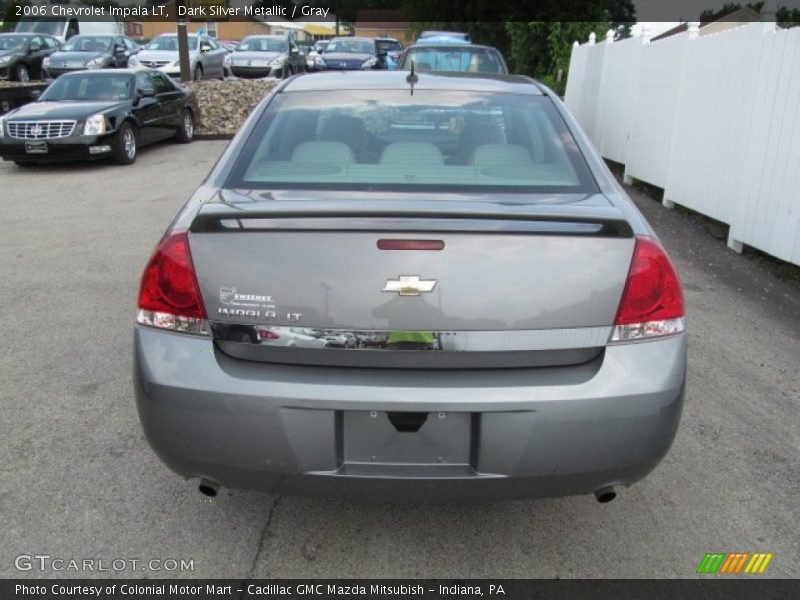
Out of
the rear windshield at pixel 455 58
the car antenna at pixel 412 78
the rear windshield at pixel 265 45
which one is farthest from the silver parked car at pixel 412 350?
the rear windshield at pixel 265 45

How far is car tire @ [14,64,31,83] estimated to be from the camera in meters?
23.2

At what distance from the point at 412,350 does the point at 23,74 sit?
25.5m

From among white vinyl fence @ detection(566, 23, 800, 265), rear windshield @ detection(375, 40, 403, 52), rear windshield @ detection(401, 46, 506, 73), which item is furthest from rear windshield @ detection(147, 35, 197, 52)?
white vinyl fence @ detection(566, 23, 800, 265)

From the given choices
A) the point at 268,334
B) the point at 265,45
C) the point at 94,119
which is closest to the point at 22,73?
the point at 265,45

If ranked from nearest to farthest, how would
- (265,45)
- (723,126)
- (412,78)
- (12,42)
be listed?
(412,78) < (723,126) < (12,42) < (265,45)

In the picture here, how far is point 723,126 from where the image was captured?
23.7 ft

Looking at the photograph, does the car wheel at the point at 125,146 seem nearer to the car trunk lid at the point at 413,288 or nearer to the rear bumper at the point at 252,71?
the car trunk lid at the point at 413,288

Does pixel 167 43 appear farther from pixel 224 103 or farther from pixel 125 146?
pixel 125 146

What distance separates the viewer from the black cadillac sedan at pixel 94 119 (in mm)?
11359

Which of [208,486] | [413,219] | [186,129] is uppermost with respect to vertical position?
[413,219]

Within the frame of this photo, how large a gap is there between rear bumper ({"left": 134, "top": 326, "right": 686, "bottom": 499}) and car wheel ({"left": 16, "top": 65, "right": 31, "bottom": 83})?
2463cm

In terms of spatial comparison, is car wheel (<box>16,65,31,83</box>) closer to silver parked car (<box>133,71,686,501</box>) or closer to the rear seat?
the rear seat

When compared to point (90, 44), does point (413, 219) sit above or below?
above
